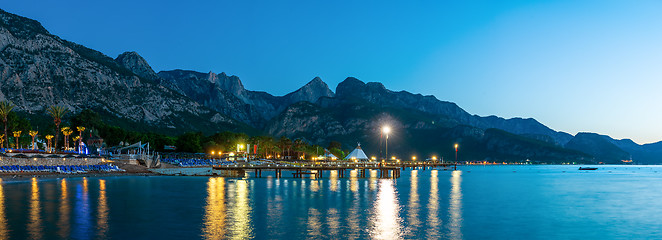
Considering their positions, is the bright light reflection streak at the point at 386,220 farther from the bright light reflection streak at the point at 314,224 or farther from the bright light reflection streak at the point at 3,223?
the bright light reflection streak at the point at 3,223

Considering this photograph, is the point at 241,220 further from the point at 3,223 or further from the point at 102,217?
the point at 3,223

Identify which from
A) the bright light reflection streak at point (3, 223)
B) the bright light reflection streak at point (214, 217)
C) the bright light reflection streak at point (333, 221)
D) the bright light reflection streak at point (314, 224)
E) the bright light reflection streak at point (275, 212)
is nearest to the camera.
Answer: the bright light reflection streak at point (3, 223)

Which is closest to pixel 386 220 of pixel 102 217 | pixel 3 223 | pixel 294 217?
pixel 294 217

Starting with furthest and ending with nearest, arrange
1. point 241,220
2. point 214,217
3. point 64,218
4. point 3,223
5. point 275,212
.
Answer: point 275,212, point 214,217, point 241,220, point 64,218, point 3,223

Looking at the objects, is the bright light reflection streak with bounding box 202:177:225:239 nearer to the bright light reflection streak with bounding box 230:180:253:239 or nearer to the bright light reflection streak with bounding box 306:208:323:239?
the bright light reflection streak with bounding box 230:180:253:239

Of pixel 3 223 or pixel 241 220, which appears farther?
pixel 241 220

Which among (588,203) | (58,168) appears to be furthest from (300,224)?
(58,168)

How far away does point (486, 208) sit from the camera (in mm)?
55094

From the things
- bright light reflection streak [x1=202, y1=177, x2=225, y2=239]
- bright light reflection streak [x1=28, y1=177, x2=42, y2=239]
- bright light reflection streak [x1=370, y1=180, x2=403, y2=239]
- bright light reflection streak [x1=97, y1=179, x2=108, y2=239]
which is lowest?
bright light reflection streak [x1=370, y1=180, x2=403, y2=239]

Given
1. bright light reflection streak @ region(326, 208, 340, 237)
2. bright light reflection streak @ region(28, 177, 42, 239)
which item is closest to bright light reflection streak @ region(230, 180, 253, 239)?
bright light reflection streak @ region(326, 208, 340, 237)

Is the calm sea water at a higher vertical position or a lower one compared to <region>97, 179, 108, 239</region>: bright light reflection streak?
lower

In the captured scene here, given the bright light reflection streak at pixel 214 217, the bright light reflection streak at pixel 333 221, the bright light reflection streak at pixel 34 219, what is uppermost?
the bright light reflection streak at pixel 34 219

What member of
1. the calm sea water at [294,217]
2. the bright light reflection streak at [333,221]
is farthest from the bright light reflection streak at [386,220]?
the bright light reflection streak at [333,221]

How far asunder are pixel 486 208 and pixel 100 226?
42.3 m
